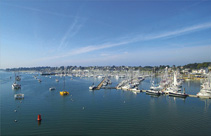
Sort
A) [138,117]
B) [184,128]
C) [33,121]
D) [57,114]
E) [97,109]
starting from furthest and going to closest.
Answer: [97,109], [57,114], [138,117], [33,121], [184,128]

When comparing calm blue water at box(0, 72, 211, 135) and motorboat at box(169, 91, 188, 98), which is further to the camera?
motorboat at box(169, 91, 188, 98)

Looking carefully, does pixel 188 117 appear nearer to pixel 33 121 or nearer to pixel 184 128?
pixel 184 128

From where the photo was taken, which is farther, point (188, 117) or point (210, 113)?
point (210, 113)

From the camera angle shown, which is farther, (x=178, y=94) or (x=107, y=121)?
(x=178, y=94)

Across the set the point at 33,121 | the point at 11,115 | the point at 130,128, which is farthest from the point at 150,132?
the point at 11,115

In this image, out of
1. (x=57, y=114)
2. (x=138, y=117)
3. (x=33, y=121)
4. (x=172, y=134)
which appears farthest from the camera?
(x=57, y=114)

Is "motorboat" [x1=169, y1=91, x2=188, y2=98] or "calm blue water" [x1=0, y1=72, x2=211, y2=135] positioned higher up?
"motorboat" [x1=169, y1=91, x2=188, y2=98]

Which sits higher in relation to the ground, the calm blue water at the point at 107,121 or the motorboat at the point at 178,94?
the motorboat at the point at 178,94

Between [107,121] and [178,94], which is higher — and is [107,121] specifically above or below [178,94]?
below

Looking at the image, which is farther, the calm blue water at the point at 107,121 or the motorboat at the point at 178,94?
the motorboat at the point at 178,94
